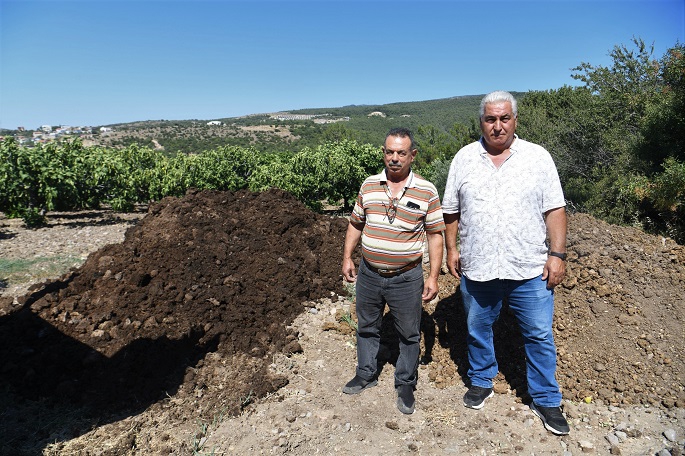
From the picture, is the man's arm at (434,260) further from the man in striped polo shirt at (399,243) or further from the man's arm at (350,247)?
the man's arm at (350,247)

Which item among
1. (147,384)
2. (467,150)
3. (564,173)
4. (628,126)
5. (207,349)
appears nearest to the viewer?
(467,150)

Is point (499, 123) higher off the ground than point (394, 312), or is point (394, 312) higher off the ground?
point (499, 123)

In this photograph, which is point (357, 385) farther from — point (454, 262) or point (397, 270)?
point (454, 262)

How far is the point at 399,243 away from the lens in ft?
9.22

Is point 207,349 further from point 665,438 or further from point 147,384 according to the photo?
point 665,438

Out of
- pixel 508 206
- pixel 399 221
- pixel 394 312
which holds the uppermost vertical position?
pixel 508 206

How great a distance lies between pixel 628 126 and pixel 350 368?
1184 centimetres

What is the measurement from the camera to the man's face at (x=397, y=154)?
2705 millimetres

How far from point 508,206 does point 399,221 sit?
0.69 metres

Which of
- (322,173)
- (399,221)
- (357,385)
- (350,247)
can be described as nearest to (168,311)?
(357,385)

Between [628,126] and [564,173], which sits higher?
[628,126]

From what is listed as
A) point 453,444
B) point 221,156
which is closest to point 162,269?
point 453,444

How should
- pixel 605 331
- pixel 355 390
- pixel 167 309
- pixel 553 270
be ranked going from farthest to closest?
pixel 167 309 → pixel 605 331 → pixel 355 390 → pixel 553 270

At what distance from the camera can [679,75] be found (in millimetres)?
7852
